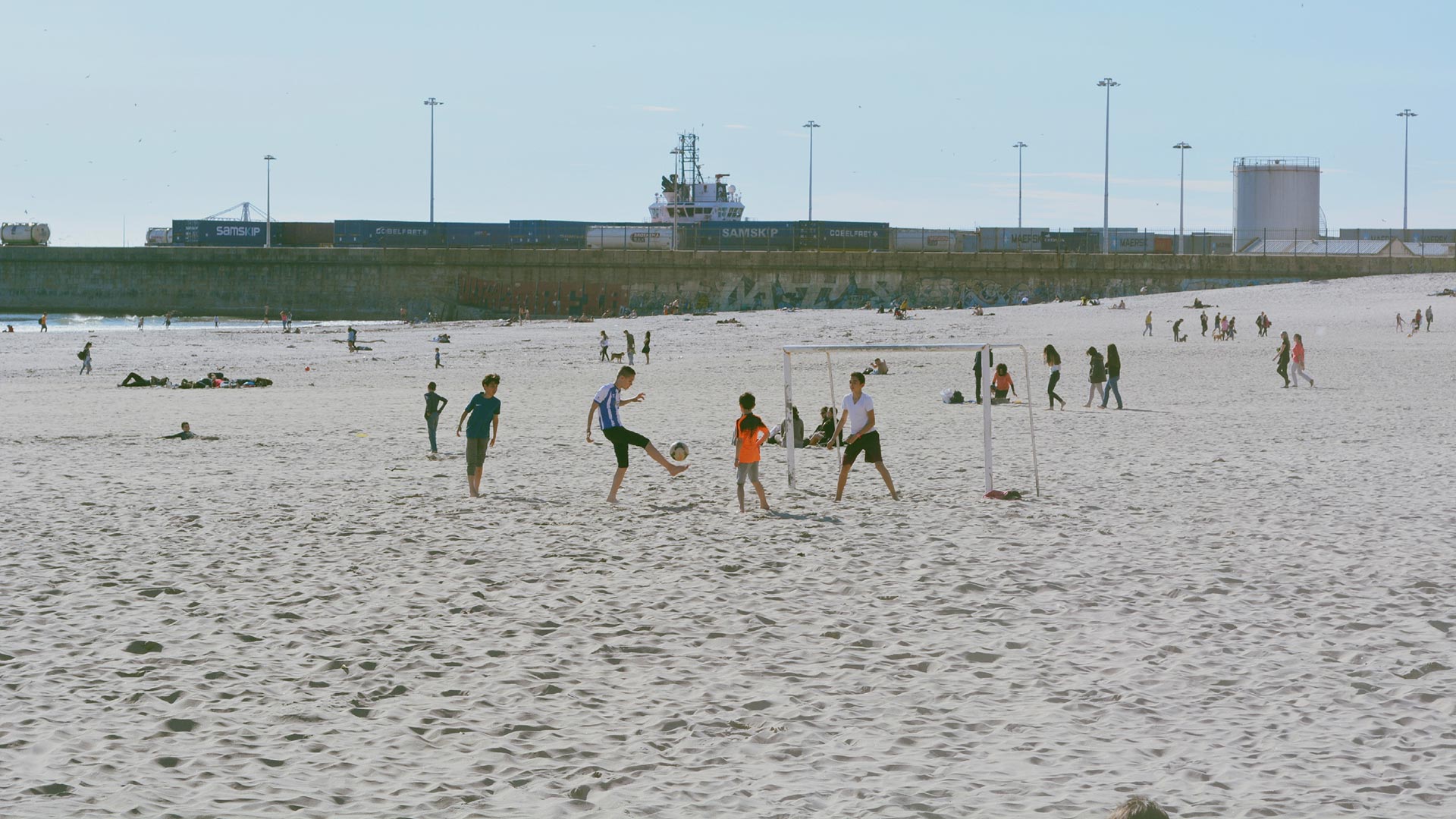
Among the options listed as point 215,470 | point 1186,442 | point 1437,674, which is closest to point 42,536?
point 215,470

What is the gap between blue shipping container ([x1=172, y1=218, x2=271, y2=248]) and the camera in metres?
89.1

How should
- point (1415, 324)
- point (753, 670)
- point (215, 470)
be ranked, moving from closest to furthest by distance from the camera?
point (753, 670), point (215, 470), point (1415, 324)

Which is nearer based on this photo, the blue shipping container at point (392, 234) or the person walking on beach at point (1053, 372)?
the person walking on beach at point (1053, 372)

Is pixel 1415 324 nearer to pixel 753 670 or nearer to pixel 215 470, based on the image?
pixel 215 470

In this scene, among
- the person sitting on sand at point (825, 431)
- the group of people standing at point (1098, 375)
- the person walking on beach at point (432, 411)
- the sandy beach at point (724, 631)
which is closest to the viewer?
the sandy beach at point (724, 631)

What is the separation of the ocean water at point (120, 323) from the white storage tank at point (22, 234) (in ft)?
22.7

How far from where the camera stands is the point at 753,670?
7.94 metres

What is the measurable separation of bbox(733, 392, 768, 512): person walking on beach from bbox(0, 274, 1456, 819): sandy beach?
34 cm

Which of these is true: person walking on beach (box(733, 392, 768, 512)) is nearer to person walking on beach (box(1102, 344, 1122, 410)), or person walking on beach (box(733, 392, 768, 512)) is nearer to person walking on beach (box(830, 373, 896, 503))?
person walking on beach (box(830, 373, 896, 503))

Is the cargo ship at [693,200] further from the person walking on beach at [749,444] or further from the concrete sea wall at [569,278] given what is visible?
the person walking on beach at [749,444]

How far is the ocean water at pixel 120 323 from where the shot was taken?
69.2 meters

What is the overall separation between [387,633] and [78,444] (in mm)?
13121

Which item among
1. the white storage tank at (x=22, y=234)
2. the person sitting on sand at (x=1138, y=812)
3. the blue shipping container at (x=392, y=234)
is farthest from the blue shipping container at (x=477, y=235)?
the person sitting on sand at (x=1138, y=812)

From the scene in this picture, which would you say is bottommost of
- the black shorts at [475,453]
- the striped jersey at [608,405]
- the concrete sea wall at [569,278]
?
the black shorts at [475,453]
